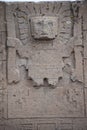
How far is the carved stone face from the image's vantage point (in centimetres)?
812

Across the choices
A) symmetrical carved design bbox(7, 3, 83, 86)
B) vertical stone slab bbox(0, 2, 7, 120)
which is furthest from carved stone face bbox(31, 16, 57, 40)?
vertical stone slab bbox(0, 2, 7, 120)

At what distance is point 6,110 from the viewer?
824cm

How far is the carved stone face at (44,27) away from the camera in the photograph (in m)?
8.12

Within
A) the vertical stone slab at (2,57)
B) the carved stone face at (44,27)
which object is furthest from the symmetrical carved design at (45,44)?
the vertical stone slab at (2,57)

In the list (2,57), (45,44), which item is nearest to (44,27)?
(45,44)

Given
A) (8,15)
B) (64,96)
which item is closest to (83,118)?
(64,96)

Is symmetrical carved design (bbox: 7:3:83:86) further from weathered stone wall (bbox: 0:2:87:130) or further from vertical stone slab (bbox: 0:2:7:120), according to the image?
vertical stone slab (bbox: 0:2:7:120)

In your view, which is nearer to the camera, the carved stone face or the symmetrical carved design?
the carved stone face

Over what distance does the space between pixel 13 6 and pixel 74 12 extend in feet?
4.02

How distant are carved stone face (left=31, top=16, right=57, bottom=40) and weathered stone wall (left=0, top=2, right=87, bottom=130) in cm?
2

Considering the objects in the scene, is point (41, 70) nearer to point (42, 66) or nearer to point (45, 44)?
point (42, 66)

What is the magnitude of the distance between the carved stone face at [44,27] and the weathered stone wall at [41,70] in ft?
0.06

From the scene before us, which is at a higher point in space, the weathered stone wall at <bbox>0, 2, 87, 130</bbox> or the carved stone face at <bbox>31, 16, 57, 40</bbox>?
the carved stone face at <bbox>31, 16, 57, 40</bbox>

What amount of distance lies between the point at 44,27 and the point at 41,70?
85cm
